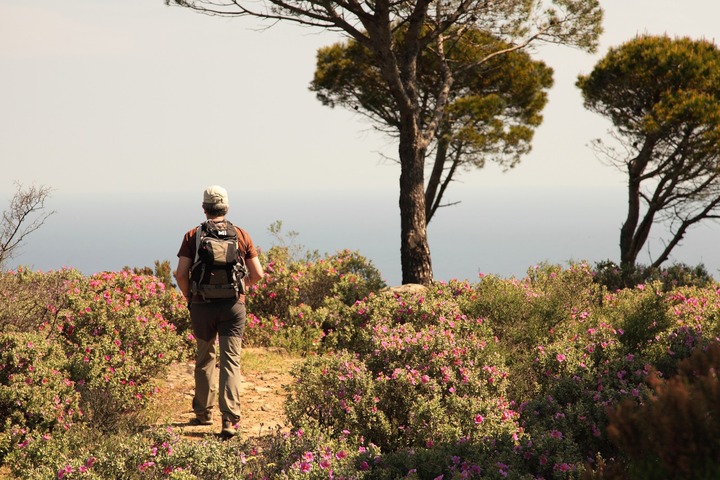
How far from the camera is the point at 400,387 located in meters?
6.04

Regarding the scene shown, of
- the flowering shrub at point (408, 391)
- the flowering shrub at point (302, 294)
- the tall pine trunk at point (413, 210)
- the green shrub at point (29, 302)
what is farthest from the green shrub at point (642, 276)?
the green shrub at point (29, 302)

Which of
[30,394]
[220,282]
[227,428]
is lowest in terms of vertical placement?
[227,428]

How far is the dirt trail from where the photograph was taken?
22.4ft

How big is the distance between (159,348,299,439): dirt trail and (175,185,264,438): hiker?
46 centimetres

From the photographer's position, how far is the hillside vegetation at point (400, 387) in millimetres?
Result: 4488

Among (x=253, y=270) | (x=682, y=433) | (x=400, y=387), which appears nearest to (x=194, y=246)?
(x=253, y=270)

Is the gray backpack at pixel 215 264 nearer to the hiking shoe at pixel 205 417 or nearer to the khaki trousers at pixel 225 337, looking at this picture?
the khaki trousers at pixel 225 337

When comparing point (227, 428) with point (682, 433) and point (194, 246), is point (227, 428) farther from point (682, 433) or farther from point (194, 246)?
point (682, 433)

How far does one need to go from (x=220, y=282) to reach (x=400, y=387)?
177cm

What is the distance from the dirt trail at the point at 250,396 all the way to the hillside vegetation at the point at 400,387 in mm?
254

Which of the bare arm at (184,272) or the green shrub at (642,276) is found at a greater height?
the green shrub at (642,276)

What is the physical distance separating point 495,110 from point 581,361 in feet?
42.8

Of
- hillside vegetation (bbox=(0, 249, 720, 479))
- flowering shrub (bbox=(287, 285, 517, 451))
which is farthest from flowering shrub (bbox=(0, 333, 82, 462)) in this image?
flowering shrub (bbox=(287, 285, 517, 451))

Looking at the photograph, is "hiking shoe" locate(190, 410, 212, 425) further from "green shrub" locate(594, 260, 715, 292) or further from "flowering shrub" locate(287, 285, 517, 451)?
"green shrub" locate(594, 260, 715, 292)
